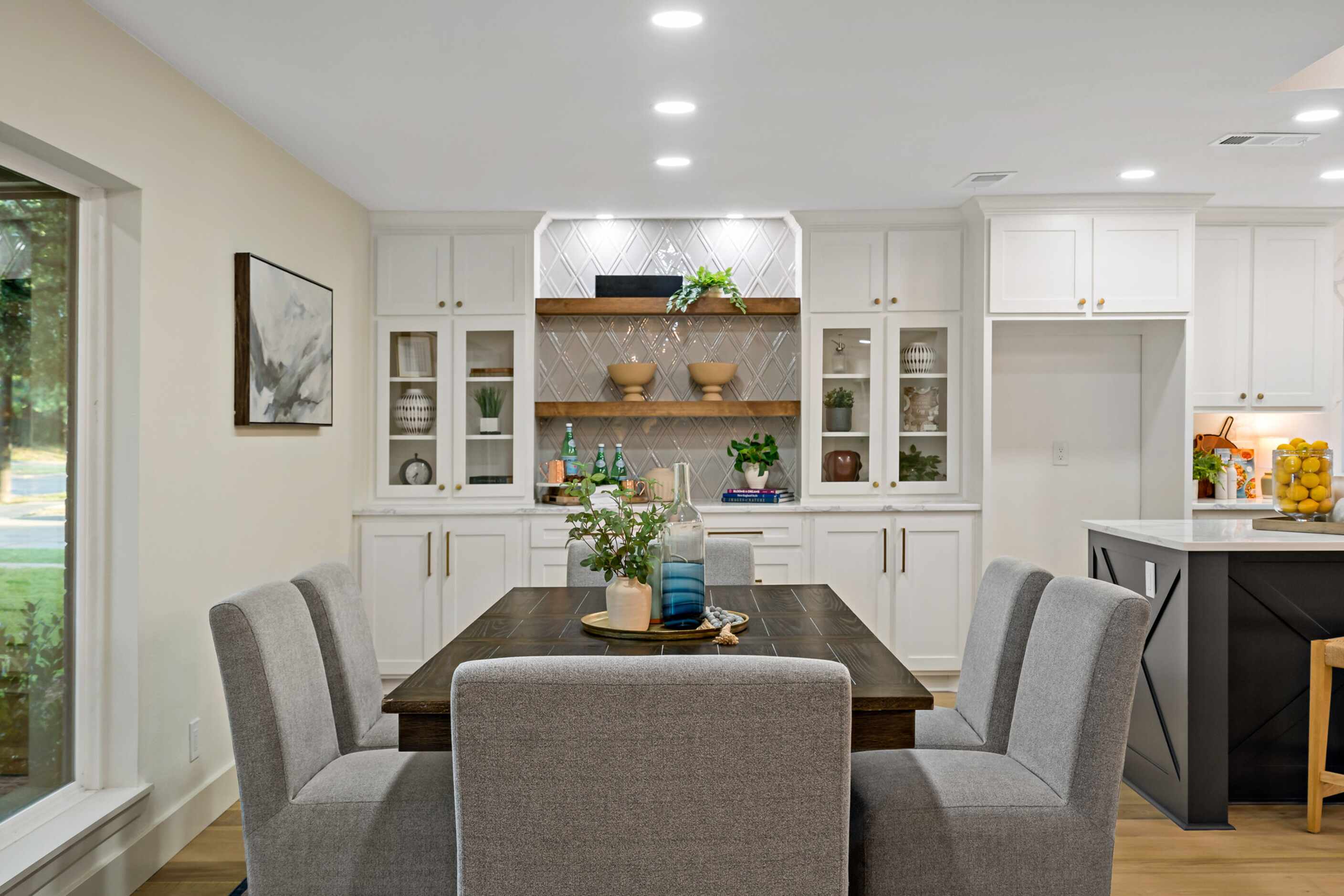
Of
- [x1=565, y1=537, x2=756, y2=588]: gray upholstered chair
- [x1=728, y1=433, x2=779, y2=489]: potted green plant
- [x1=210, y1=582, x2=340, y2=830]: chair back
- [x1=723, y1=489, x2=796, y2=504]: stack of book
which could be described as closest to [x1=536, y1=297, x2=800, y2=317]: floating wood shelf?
[x1=728, y1=433, x2=779, y2=489]: potted green plant

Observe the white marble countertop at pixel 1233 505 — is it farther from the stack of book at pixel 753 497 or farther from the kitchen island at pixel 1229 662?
the stack of book at pixel 753 497

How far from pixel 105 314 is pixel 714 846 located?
2.27 meters

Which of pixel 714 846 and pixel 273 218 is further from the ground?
pixel 273 218

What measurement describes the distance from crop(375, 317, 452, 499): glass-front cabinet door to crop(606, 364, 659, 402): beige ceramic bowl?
0.84 meters

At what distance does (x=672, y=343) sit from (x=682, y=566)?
2983 mm

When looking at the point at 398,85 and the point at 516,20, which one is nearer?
the point at 516,20

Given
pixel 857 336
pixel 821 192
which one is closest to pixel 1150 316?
pixel 857 336

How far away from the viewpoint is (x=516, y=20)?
2.47 meters

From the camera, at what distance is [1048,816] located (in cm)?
186

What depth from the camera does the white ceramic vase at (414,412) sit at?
4664 mm

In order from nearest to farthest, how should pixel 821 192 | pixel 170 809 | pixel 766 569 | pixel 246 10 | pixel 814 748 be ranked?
1. pixel 814 748
2. pixel 246 10
3. pixel 170 809
4. pixel 821 192
5. pixel 766 569

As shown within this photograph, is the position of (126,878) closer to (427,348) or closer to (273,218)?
(273,218)

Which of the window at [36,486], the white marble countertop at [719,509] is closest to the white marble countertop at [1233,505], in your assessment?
the white marble countertop at [719,509]

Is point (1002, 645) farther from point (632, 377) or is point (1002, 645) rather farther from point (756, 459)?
point (632, 377)
